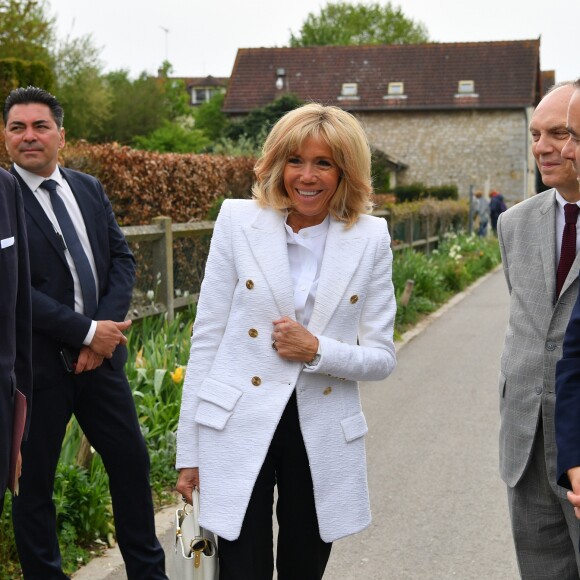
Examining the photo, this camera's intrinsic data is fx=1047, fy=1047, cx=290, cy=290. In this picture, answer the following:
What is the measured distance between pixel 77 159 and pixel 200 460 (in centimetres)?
554

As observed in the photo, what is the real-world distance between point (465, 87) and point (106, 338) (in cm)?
4891

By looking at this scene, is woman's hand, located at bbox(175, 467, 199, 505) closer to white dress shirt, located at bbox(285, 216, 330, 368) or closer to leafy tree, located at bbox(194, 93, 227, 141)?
white dress shirt, located at bbox(285, 216, 330, 368)

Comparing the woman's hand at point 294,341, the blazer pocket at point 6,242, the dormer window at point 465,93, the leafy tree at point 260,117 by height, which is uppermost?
the dormer window at point 465,93

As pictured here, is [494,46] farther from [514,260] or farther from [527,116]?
[514,260]

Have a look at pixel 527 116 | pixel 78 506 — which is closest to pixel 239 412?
pixel 78 506

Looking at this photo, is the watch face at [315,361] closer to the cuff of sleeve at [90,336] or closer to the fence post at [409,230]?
the cuff of sleeve at [90,336]

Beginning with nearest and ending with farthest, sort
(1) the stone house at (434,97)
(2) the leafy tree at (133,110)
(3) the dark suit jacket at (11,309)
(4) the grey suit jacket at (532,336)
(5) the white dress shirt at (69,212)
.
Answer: (3) the dark suit jacket at (11,309) < (4) the grey suit jacket at (532,336) < (5) the white dress shirt at (69,212) < (1) the stone house at (434,97) < (2) the leafy tree at (133,110)

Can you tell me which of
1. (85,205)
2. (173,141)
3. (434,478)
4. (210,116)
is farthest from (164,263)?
(210,116)

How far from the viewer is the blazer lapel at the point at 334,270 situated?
3.26m

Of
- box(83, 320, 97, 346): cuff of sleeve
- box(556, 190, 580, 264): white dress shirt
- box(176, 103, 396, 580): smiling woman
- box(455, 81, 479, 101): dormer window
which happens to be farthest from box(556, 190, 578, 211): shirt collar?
box(455, 81, 479, 101): dormer window

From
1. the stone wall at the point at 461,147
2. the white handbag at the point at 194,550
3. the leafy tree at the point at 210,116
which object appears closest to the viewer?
the white handbag at the point at 194,550

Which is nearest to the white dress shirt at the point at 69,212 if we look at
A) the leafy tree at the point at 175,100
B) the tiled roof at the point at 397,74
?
the tiled roof at the point at 397,74

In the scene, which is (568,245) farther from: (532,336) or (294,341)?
(294,341)

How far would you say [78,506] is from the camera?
5.03 metres
